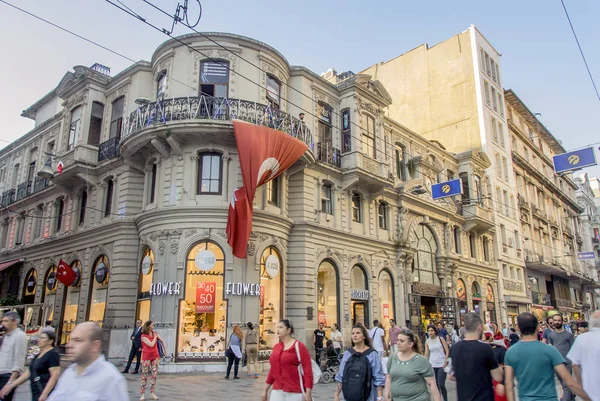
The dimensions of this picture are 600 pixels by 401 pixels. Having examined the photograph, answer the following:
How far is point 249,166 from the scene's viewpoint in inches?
755

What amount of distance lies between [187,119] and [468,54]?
29.8 m

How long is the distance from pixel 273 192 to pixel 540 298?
32.5 m

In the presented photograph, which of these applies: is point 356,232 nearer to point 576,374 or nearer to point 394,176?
point 394,176

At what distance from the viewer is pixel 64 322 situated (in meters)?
25.1

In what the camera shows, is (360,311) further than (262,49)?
Yes

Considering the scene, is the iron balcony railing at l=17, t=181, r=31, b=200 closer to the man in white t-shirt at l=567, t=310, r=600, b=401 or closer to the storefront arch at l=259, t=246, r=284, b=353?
the storefront arch at l=259, t=246, r=284, b=353

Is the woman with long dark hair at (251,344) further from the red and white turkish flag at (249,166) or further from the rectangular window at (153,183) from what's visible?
the rectangular window at (153,183)

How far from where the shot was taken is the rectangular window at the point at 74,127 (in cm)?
2627

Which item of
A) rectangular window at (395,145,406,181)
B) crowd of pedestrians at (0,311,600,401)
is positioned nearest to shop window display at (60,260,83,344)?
crowd of pedestrians at (0,311,600,401)

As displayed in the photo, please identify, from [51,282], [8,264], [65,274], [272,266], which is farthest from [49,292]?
[272,266]

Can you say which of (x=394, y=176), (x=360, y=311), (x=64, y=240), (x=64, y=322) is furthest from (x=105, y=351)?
(x=394, y=176)

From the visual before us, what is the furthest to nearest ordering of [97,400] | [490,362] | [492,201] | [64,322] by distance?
1. [492,201]
2. [64,322]
3. [490,362]
4. [97,400]

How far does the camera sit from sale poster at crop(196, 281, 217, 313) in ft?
62.7

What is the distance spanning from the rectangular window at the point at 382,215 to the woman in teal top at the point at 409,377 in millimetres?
22365
